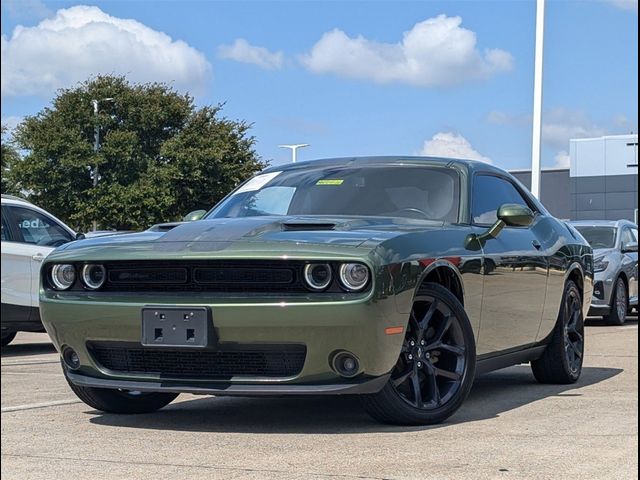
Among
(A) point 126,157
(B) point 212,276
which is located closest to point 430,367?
(B) point 212,276

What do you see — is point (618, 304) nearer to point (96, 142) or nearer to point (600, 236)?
point (600, 236)

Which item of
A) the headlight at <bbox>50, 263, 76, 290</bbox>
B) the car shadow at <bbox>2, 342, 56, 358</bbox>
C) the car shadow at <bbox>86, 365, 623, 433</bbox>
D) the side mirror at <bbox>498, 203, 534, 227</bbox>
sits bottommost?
the car shadow at <bbox>2, 342, 56, 358</bbox>

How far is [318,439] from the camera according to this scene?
482 centimetres

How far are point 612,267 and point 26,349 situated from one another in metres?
8.03

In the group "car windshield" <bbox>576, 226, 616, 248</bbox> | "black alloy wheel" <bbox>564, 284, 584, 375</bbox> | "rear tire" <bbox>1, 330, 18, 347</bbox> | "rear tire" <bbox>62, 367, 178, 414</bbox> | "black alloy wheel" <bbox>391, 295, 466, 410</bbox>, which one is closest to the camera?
"black alloy wheel" <bbox>391, 295, 466, 410</bbox>

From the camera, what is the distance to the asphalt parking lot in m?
4.07

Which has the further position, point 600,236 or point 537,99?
point 537,99

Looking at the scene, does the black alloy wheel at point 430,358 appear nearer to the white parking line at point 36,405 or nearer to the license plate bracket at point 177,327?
the license plate bracket at point 177,327

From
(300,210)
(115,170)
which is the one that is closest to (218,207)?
(300,210)

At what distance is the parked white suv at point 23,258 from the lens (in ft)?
35.2

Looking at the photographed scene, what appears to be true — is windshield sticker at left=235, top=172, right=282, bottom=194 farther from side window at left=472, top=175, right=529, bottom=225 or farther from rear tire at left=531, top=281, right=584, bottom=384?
rear tire at left=531, top=281, right=584, bottom=384

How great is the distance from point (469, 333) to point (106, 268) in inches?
72.0

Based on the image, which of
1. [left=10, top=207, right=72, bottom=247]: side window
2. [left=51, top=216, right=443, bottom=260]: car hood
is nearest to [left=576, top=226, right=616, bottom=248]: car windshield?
[left=10, top=207, right=72, bottom=247]: side window

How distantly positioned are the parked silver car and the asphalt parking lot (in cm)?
784
